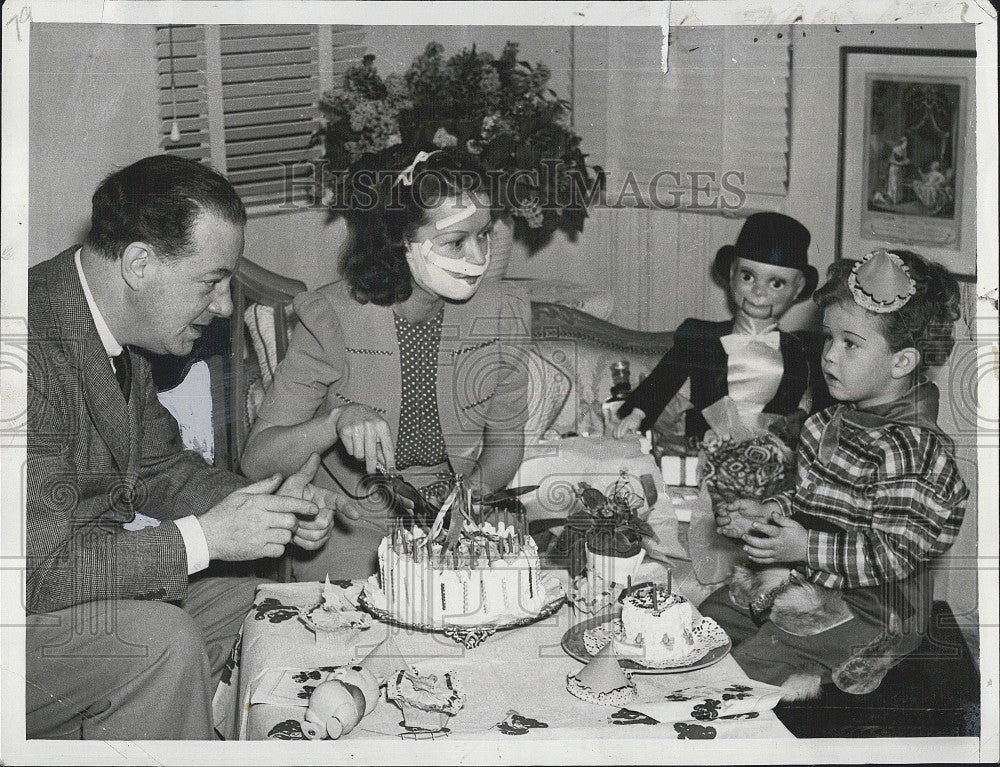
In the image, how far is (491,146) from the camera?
8.13ft

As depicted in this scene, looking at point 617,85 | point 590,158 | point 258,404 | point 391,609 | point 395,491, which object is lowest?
point 391,609

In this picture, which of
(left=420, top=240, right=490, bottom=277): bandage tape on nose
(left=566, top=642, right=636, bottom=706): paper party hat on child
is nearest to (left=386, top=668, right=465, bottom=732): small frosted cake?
(left=566, top=642, right=636, bottom=706): paper party hat on child

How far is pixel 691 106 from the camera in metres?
2.49

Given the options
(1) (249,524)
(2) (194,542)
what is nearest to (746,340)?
(1) (249,524)

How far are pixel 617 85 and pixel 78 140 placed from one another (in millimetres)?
1163

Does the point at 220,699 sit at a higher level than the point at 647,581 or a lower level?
lower

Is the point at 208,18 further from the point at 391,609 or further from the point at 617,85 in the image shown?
the point at 391,609

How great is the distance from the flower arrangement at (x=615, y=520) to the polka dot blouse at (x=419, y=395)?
1.13ft

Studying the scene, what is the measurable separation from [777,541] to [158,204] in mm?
1526

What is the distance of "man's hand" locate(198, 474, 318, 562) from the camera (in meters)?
2.46

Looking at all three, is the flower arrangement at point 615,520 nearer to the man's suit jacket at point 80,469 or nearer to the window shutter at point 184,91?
the man's suit jacket at point 80,469

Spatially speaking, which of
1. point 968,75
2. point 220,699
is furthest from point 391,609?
point 968,75

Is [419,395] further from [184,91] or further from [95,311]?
[184,91]

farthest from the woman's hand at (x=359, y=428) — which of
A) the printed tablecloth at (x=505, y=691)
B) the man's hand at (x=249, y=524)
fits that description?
the printed tablecloth at (x=505, y=691)
